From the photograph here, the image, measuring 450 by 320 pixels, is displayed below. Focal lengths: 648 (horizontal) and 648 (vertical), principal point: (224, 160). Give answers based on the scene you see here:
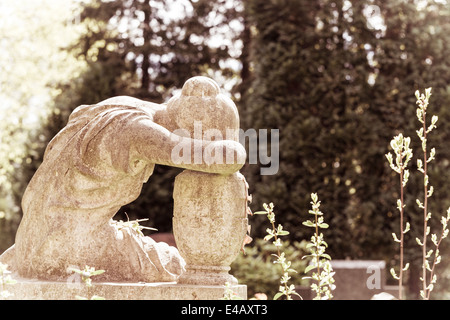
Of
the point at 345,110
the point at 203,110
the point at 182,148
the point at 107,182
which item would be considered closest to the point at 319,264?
the point at 182,148

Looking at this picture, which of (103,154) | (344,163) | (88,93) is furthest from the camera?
(88,93)

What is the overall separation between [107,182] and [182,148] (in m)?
0.59

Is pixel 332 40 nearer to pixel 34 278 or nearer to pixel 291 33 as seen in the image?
pixel 291 33

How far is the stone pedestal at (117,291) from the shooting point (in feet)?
A: 11.9

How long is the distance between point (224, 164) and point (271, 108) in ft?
21.2

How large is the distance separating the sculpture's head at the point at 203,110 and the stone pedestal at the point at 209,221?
28cm

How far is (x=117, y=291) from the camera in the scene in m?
3.68

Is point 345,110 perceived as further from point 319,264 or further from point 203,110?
point 319,264

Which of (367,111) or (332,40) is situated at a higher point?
(332,40)

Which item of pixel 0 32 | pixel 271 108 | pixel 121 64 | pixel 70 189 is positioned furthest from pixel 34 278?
pixel 0 32

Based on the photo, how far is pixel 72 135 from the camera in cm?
412

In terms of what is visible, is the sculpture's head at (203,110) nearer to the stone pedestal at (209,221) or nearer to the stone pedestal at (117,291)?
the stone pedestal at (209,221)

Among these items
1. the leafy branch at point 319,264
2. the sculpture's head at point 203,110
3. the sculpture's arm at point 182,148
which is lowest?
the leafy branch at point 319,264

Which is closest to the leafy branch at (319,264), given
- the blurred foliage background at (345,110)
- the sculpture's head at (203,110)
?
the sculpture's head at (203,110)
